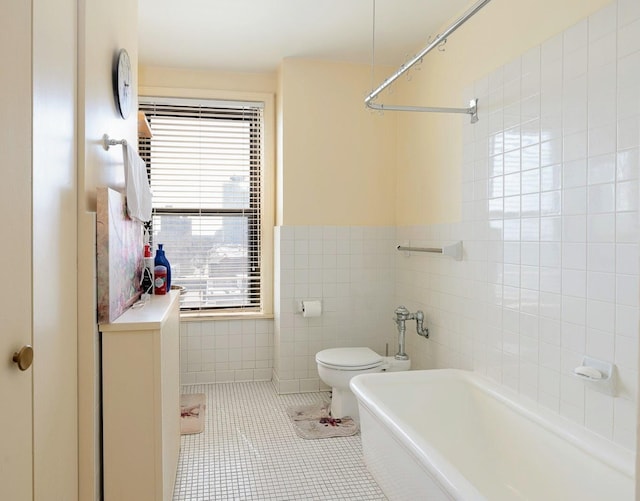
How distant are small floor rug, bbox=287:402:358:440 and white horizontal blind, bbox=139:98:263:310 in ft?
3.48

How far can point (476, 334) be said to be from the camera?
2.64m

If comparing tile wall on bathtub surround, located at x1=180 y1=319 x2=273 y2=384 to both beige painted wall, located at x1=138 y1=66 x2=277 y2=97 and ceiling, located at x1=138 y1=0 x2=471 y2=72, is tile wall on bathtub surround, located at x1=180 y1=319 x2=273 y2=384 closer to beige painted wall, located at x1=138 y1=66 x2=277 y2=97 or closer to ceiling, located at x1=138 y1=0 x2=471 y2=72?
beige painted wall, located at x1=138 y1=66 x2=277 y2=97

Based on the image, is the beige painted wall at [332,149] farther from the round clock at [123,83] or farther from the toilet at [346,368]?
the round clock at [123,83]

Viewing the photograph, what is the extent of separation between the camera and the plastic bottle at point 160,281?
2559mm

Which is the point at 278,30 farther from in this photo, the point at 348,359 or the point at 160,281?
the point at 348,359

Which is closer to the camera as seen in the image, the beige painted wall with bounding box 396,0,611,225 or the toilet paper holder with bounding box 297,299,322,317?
the beige painted wall with bounding box 396,0,611,225

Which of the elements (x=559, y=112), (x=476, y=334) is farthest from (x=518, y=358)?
(x=559, y=112)

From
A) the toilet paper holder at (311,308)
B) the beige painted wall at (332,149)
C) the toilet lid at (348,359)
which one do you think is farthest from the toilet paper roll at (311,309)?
the beige painted wall at (332,149)

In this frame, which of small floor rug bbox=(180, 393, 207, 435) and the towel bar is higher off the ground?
the towel bar

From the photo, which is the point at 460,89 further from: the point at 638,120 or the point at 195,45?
the point at 195,45

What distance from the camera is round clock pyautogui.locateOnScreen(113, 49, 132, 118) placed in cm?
216

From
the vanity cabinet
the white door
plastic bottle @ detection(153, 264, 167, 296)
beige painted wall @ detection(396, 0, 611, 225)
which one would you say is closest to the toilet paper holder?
beige painted wall @ detection(396, 0, 611, 225)

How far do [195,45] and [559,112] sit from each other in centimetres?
249

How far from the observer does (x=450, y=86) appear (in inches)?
117
